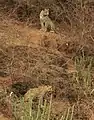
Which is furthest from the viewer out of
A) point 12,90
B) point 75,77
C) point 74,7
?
point 74,7

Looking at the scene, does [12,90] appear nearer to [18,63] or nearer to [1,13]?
[18,63]

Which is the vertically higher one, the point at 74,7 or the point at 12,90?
the point at 74,7

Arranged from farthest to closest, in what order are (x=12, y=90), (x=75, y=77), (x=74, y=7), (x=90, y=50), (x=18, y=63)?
(x=74, y=7) < (x=90, y=50) < (x=18, y=63) < (x=75, y=77) < (x=12, y=90)

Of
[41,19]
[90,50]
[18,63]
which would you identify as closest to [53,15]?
[41,19]

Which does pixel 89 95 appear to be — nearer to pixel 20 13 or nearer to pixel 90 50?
pixel 90 50

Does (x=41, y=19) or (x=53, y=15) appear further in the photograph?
(x=53, y=15)

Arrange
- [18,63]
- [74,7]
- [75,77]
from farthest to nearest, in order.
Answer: [74,7] → [18,63] → [75,77]

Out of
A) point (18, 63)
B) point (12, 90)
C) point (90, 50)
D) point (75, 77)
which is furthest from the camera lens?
point (90, 50)

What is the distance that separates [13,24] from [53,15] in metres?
0.80

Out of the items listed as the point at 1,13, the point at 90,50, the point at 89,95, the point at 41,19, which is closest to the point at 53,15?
the point at 41,19

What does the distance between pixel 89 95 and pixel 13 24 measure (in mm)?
2668

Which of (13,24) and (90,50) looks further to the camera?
(13,24)

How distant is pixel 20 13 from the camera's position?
725 cm

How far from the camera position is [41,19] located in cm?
671
